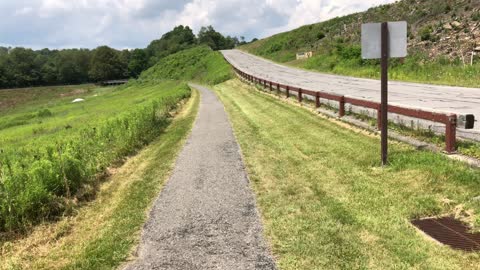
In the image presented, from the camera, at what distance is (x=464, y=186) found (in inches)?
259

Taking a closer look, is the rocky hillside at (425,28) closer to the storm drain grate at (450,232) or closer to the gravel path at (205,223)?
the gravel path at (205,223)

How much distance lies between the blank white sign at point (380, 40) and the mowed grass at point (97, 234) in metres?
4.70

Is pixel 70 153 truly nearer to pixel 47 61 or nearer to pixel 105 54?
pixel 105 54

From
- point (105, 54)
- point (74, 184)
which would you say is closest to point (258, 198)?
point (74, 184)

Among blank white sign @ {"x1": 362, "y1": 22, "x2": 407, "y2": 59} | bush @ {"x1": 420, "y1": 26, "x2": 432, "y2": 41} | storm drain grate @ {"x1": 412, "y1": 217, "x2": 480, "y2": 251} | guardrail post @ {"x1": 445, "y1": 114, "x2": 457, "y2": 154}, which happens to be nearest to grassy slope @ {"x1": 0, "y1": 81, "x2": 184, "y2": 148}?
blank white sign @ {"x1": 362, "y1": 22, "x2": 407, "y2": 59}

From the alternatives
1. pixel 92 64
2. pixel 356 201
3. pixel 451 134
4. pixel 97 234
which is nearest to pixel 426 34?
pixel 451 134

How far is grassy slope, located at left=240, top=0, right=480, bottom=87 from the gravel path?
19171mm

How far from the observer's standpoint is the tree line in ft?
501

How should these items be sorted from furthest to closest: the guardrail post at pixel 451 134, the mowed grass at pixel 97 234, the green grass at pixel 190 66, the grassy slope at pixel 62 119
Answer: the green grass at pixel 190 66 < the grassy slope at pixel 62 119 < the guardrail post at pixel 451 134 < the mowed grass at pixel 97 234

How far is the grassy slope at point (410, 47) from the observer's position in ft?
98.4

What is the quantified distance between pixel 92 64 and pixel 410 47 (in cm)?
13518

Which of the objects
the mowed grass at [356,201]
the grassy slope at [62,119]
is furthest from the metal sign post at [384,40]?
the grassy slope at [62,119]

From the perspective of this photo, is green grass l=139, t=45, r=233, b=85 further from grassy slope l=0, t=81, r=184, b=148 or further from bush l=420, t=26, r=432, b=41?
bush l=420, t=26, r=432, b=41

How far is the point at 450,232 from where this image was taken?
5.30 m
